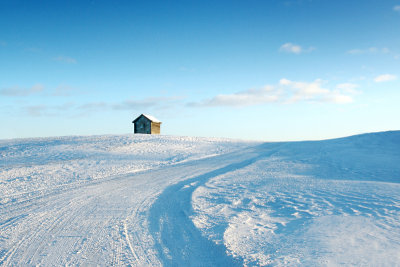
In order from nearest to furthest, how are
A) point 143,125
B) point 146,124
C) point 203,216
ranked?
1. point 203,216
2. point 146,124
3. point 143,125

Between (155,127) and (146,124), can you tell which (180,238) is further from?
(155,127)

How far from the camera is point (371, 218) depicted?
6211 millimetres

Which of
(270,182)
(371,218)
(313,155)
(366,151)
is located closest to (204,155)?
(313,155)

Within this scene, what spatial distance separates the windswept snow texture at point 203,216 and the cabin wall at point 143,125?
2744cm

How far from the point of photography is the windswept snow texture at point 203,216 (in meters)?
4.70

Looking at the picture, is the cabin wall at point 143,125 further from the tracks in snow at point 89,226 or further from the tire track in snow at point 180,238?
the tire track in snow at point 180,238

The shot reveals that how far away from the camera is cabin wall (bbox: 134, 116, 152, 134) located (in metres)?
41.8

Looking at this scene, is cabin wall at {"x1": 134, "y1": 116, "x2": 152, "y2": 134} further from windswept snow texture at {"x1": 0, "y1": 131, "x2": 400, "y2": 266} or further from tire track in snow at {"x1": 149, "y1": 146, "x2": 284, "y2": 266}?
tire track in snow at {"x1": 149, "y1": 146, "x2": 284, "y2": 266}

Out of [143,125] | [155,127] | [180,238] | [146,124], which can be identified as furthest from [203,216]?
[155,127]

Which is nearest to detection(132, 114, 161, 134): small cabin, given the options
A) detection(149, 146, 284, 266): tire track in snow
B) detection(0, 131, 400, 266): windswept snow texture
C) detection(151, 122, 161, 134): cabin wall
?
detection(151, 122, 161, 134): cabin wall

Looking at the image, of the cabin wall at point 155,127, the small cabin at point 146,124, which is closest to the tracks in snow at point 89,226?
the small cabin at point 146,124

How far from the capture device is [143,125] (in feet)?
139

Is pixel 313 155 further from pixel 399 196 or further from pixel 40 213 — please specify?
pixel 40 213

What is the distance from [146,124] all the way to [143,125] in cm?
67
